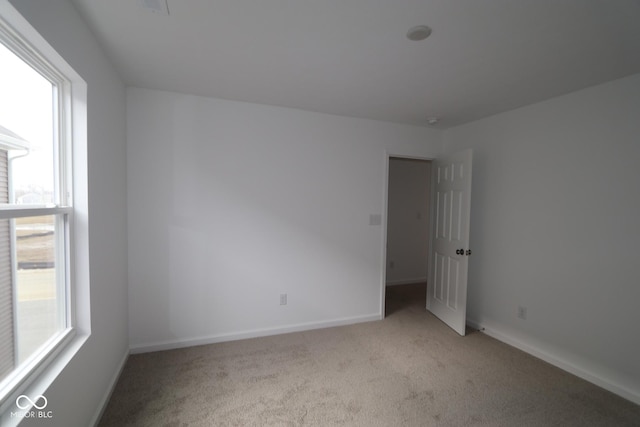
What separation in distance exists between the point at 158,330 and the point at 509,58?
367 centimetres

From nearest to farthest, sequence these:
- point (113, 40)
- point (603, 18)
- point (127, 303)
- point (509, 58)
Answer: point (603, 18) → point (113, 40) → point (509, 58) → point (127, 303)

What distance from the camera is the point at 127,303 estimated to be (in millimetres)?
2357

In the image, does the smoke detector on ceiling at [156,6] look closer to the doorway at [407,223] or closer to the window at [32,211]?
the window at [32,211]

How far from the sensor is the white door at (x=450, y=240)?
2881 millimetres

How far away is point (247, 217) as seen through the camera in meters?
2.71

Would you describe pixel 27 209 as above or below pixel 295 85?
below

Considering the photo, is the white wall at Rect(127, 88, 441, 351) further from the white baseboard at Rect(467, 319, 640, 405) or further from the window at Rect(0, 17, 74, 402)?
the white baseboard at Rect(467, 319, 640, 405)

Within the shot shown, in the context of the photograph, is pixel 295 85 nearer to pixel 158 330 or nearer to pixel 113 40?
pixel 113 40

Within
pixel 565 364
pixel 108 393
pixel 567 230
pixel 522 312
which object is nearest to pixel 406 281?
pixel 522 312

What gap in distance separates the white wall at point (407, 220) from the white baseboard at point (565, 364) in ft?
6.08

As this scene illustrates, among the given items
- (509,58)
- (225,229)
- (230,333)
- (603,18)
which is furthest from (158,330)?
(603,18)

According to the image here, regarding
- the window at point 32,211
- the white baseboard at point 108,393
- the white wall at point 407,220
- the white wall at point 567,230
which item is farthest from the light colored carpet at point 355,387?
the white wall at point 407,220

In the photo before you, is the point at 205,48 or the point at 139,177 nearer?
the point at 205,48

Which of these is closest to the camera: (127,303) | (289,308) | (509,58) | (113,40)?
(113,40)
